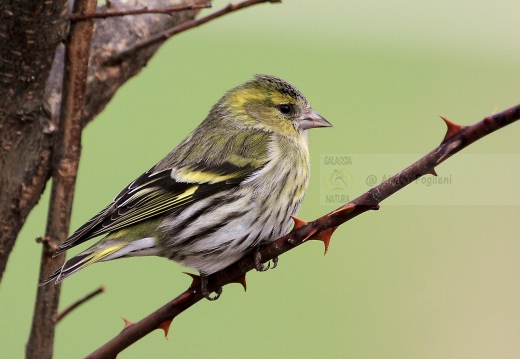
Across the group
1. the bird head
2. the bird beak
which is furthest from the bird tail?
the bird beak

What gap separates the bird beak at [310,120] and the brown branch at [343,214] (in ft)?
4.51

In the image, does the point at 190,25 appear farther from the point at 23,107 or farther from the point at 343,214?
the point at 343,214

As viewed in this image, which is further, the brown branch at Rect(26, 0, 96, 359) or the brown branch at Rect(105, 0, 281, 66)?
the brown branch at Rect(26, 0, 96, 359)

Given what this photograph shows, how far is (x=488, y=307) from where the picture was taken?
20.6 ft

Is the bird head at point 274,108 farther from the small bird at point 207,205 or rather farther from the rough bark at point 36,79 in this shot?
the rough bark at point 36,79

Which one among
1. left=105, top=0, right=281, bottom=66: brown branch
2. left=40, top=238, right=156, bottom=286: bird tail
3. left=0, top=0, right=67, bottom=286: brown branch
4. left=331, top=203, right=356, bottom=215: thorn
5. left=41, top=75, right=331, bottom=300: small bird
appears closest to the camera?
left=331, top=203, right=356, bottom=215: thorn

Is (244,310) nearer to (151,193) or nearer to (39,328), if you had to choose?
(151,193)

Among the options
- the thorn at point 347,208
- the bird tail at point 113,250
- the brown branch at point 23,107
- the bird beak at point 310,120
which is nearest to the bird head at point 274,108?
the bird beak at point 310,120

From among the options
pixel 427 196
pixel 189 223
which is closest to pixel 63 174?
pixel 189 223

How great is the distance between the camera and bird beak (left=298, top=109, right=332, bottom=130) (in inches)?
171

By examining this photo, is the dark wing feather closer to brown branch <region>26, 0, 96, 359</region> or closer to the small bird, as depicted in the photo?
the small bird

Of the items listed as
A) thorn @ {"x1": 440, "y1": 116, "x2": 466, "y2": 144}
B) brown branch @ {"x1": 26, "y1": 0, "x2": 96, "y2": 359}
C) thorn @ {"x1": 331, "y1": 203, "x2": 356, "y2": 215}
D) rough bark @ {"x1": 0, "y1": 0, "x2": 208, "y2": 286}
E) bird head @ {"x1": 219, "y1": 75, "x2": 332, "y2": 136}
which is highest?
bird head @ {"x1": 219, "y1": 75, "x2": 332, "y2": 136}

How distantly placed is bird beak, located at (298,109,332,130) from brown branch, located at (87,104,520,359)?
54.1 inches

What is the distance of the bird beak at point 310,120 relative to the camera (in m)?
4.35
